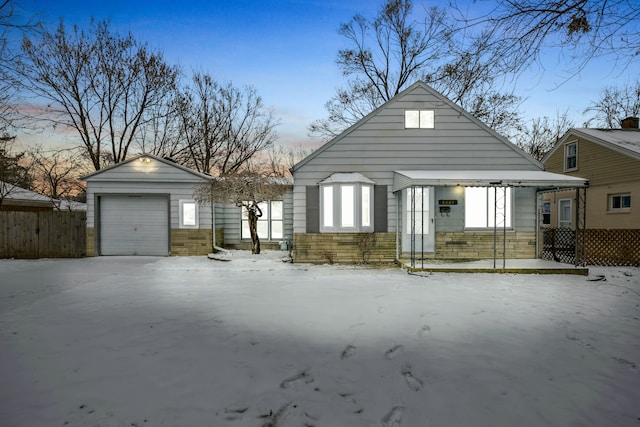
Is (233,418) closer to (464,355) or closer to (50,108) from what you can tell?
(464,355)

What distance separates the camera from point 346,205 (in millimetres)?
11742

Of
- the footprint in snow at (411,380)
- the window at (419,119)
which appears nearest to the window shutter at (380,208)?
the window at (419,119)

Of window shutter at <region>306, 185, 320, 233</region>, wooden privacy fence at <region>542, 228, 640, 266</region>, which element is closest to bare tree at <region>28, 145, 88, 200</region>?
window shutter at <region>306, 185, 320, 233</region>

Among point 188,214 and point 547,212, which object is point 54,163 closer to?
point 188,214

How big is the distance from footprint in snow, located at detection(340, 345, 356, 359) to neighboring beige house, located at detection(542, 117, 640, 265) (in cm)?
1157

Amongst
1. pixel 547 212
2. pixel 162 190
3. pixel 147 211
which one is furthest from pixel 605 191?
pixel 147 211

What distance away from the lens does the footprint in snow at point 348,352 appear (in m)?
4.10

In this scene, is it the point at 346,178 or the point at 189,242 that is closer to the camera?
the point at 346,178

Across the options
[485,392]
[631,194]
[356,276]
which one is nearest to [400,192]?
[356,276]

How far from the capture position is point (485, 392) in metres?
3.25

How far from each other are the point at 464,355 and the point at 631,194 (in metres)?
15.6

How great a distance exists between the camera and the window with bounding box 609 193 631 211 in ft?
50.3

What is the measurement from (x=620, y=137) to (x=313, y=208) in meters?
15.5

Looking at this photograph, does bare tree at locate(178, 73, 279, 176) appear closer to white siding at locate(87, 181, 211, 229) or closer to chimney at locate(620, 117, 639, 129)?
white siding at locate(87, 181, 211, 229)
